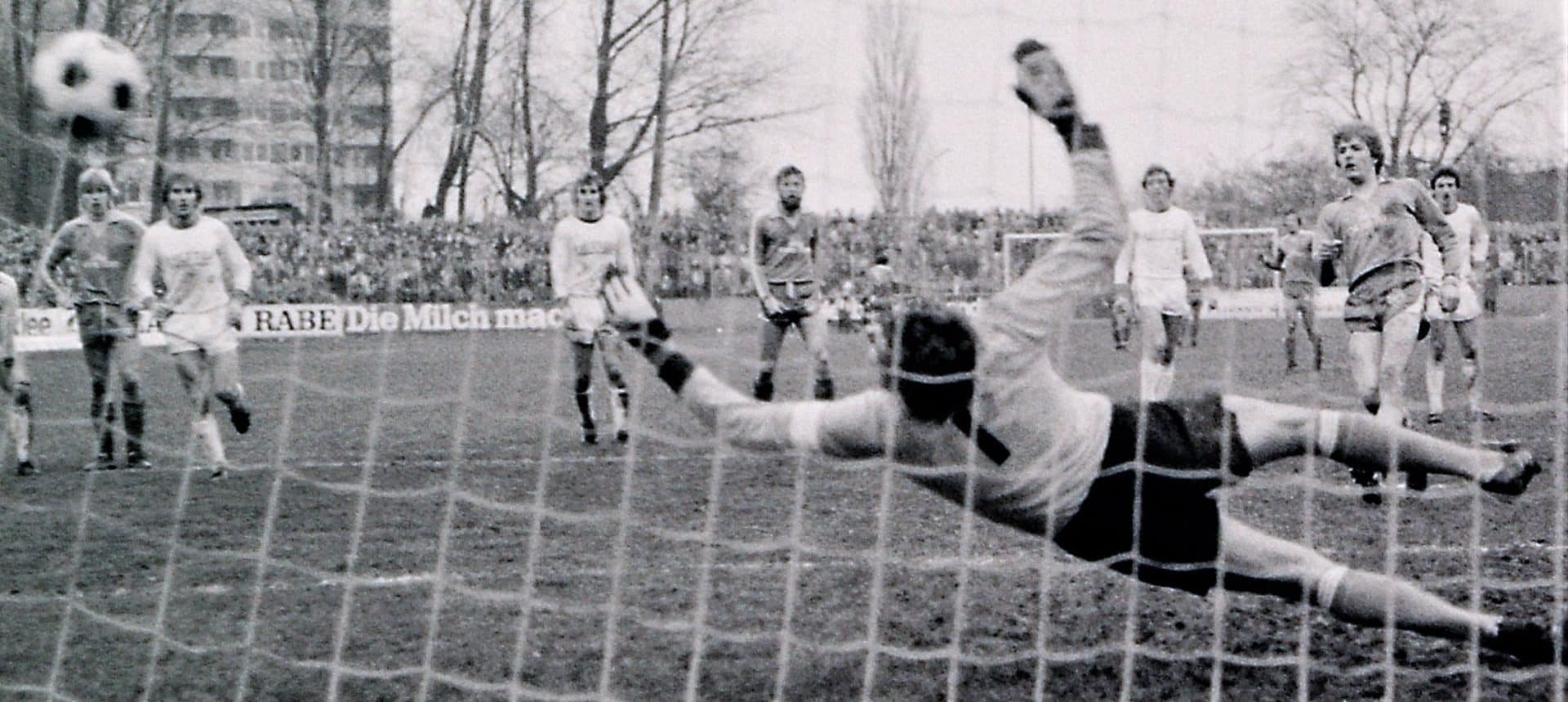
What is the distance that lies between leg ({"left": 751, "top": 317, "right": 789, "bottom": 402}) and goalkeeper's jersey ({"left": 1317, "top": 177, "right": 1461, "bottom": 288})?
145 inches

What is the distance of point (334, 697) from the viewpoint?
3744mm

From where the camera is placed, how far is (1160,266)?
10078mm

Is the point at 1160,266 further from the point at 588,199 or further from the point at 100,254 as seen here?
the point at 100,254

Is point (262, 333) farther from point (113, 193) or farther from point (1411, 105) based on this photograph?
point (1411, 105)

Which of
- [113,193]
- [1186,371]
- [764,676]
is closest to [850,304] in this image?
[1186,371]

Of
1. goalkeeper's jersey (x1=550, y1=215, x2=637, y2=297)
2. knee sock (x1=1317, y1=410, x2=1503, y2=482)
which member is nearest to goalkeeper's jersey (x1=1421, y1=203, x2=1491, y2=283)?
goalkeeper's jersey (x1=550, y1=215, x2=637, y2=297)

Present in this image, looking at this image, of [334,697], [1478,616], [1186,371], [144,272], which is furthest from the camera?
[1186,371]

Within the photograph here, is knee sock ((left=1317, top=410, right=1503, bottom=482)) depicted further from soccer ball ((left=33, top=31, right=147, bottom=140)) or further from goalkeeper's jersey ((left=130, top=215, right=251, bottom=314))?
goalkeeper's jersey ((left=130, top=215, right=251, bottom=314))

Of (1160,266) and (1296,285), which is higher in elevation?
(1160,266)

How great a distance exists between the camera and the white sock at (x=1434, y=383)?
8906mm

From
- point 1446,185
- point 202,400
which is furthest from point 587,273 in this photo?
point 1446,185

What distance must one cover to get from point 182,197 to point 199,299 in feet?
2.04

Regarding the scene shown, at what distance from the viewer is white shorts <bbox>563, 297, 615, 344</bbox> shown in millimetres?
8719

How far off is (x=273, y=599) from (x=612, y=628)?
129cm
